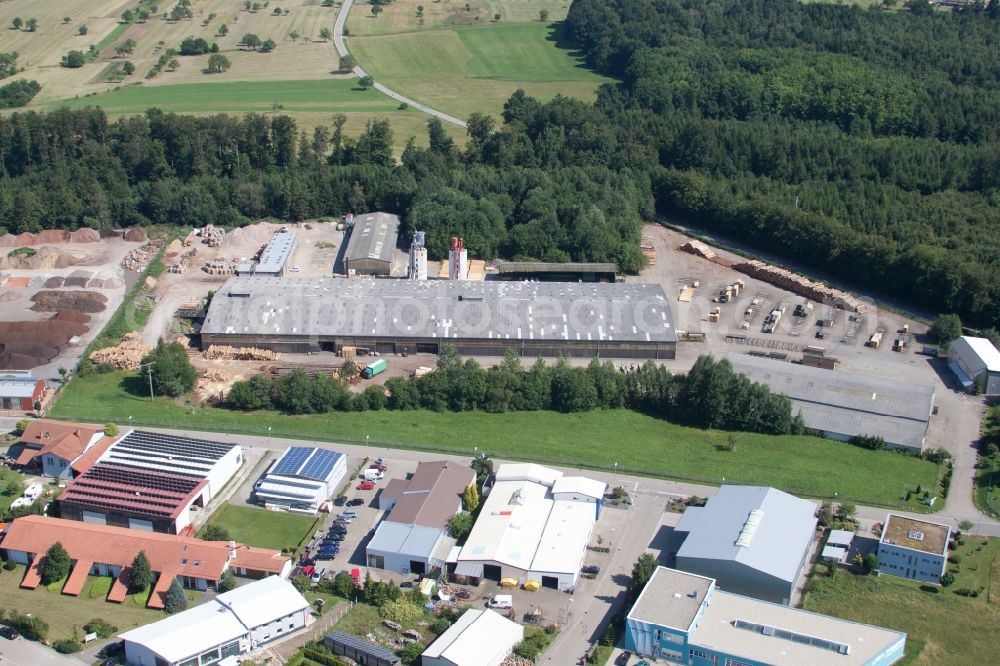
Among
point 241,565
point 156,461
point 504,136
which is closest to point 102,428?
point 156,461

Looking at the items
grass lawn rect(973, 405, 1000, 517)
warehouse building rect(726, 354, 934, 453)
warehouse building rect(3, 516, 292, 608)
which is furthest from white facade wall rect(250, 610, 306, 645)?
grass lawn rect(973, 405, 1000, 517)

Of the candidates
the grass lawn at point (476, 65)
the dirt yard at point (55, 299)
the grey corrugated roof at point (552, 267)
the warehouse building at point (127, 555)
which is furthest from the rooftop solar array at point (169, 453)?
the grass lawn at point (476, 65)

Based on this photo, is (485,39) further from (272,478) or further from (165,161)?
(272,478)

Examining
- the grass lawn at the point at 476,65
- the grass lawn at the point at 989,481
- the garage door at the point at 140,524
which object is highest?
the grass lawn at the point at 476,65

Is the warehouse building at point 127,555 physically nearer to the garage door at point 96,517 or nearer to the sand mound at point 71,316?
the garage door at point 96,517

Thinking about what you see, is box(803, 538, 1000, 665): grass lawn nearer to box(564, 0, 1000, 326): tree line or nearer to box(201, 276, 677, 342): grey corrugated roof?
box(201, 276, 677, 342): grey corrugated roof
